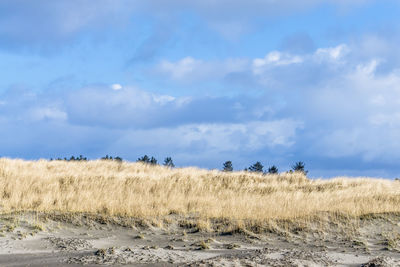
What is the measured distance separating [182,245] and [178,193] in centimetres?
1192

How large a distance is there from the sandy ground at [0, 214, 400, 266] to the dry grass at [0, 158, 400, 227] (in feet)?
4.02

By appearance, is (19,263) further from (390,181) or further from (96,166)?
(390,181)

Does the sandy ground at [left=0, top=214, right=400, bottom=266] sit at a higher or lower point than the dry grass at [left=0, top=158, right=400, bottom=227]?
lower

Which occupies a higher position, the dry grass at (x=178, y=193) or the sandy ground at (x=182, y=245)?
the dry grass at (x=178, y=193)

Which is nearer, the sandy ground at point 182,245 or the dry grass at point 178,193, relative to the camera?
the sandy ground at point 182,245

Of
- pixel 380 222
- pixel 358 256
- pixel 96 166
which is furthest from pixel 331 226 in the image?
pixel 96 166

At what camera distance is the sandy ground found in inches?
414

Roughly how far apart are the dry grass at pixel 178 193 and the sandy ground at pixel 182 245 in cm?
122

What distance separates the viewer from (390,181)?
115ft

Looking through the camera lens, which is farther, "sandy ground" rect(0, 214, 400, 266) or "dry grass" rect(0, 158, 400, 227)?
"dry grass" rect(0, 158, 400, 227)

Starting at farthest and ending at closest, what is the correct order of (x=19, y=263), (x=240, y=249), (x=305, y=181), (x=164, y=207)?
(x=305, y=181) → (x=164, y=207) → (x=240, y=249) → (x=19, y=263)

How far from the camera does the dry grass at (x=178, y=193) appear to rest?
16312 millimetres

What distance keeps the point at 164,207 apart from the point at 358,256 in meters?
8.26

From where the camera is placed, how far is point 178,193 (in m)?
24.2
